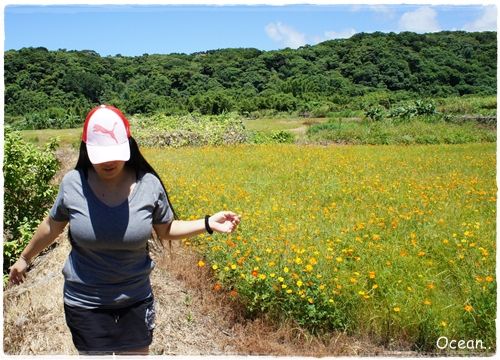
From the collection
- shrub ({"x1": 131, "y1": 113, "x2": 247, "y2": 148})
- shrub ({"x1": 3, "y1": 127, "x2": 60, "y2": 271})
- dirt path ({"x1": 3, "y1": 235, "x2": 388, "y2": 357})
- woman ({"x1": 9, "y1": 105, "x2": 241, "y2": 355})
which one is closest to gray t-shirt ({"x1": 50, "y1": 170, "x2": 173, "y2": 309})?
woman ({"x1": 9, "y1": 105, "x2": 241, "y2": 355})

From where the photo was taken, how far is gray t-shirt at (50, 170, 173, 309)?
2.02 meters

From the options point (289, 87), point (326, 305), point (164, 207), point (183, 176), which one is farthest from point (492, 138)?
point (289, 87)

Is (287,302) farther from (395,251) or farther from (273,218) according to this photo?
(273,218)

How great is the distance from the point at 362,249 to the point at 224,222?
230cm

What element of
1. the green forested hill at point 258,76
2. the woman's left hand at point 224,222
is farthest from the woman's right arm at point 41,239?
the green forested hill at point 258,76

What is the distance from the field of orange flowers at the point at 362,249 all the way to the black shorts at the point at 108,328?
1415mm

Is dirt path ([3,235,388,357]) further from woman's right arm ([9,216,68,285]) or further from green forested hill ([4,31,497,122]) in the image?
green forested hill ([4,31,497,122])

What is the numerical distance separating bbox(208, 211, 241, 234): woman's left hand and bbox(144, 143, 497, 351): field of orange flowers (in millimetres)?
1239

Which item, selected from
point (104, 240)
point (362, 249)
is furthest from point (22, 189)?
point (104, 240)

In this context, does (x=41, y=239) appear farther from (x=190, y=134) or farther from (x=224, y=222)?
(x=190, y=134)

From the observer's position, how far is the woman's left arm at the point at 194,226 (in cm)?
223

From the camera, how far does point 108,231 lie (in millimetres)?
2014

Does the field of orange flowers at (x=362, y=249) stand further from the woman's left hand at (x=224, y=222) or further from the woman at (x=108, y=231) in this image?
the woman at (x=108, y=231)

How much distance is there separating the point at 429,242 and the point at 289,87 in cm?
3672
